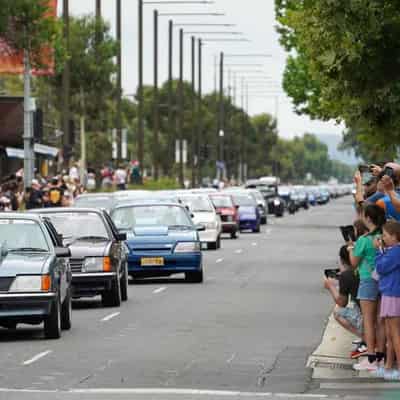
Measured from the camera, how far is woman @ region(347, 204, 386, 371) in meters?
17.0

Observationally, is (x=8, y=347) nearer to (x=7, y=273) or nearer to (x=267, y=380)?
(x=7, y=273)

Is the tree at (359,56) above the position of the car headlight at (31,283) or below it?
above

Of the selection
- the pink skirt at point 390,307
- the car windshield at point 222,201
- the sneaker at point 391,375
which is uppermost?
the pink skirt at point 390,307

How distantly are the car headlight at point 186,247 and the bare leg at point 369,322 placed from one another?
1561 cm

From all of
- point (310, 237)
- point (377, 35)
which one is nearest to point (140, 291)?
point (377, 35)

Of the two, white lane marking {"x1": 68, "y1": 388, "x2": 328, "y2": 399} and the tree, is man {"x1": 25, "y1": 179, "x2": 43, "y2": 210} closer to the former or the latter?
the tree

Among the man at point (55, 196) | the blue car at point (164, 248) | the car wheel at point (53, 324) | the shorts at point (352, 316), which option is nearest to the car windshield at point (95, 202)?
the man at point (55, 196)

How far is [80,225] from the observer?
89.9ft

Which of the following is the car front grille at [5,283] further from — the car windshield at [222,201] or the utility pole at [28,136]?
the car windshield at [222,201]

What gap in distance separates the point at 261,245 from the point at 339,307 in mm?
35863

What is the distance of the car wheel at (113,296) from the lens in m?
26.7

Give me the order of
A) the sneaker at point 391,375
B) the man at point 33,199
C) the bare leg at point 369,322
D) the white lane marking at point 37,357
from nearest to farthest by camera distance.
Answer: the sneaker at point 391,375 → the bare leg at point 369,322 → the white lane marking at point 37,357 → the man at point 33,199

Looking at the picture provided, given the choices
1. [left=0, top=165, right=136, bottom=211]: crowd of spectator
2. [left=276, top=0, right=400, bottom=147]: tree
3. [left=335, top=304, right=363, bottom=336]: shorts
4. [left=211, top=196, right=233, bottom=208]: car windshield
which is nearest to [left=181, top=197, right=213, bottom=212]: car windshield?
[left=0, top=165, right=136, bottom=211]: crowd of spectator

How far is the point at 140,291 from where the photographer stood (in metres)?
31.1
